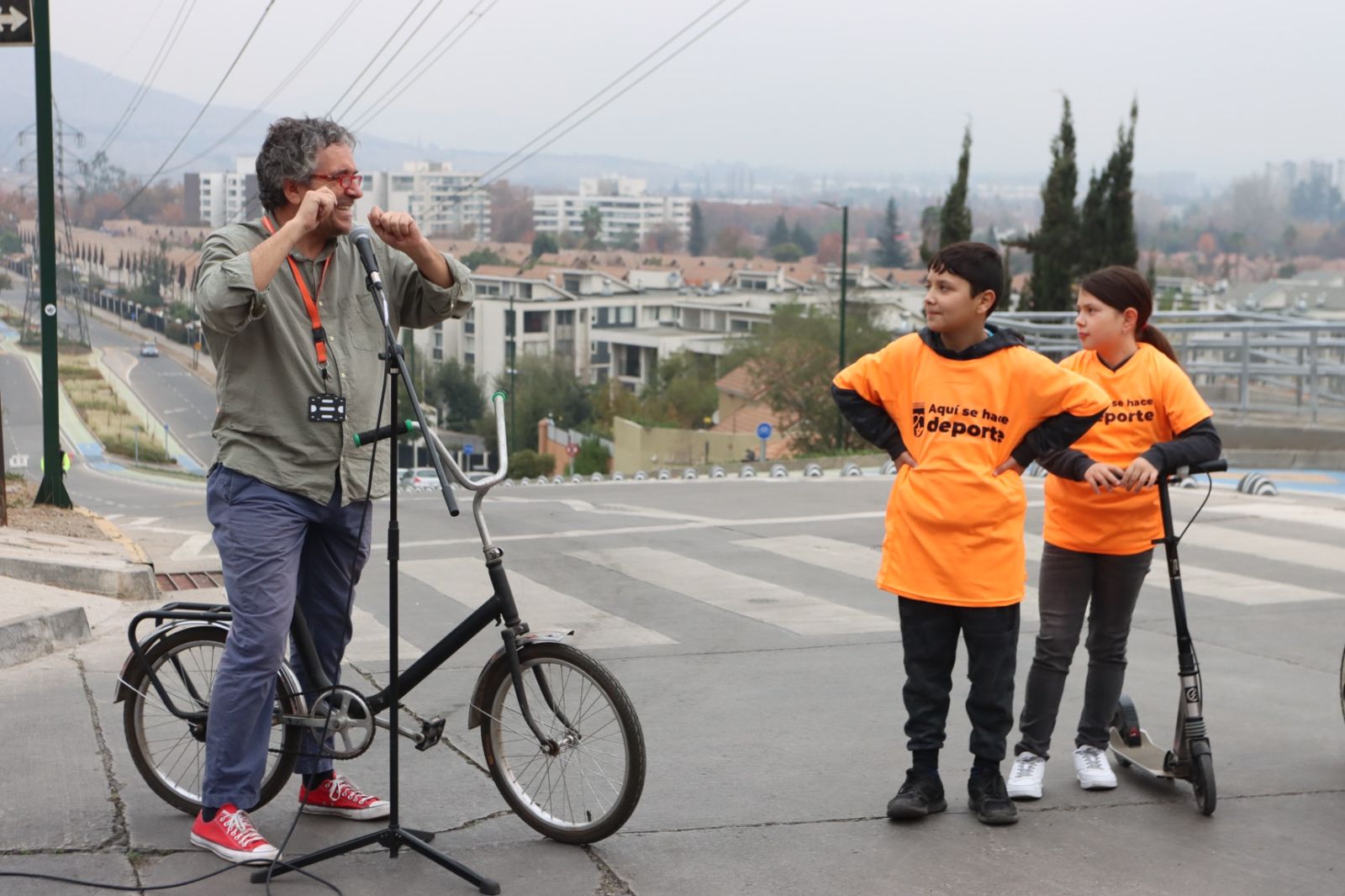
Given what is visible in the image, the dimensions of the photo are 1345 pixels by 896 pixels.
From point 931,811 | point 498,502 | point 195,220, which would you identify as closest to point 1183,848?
point 931,811

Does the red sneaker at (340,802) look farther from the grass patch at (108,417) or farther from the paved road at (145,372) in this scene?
the paved road at (145,372)

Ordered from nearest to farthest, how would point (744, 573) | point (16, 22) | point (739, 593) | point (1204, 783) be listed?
point (1204, 783), point (739, 593), point (744, 573), point (16, 22)

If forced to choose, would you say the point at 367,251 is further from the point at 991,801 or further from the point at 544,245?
the point at 544,245

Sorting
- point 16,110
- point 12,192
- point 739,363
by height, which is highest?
point 16,110

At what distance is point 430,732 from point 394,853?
36cm

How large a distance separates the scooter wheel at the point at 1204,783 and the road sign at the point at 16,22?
911cm

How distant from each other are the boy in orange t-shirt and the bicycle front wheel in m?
0.99

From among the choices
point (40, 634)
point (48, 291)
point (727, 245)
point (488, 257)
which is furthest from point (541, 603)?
point (727, 245)

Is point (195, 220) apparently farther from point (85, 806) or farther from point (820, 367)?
point (820, 367)

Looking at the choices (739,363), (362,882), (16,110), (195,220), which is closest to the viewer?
(362,882)

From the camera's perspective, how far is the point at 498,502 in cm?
1518

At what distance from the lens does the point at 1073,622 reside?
16.3ft

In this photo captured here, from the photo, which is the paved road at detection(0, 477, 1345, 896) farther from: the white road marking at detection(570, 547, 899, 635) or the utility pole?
the utility pole

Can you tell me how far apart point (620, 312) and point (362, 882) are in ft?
347
